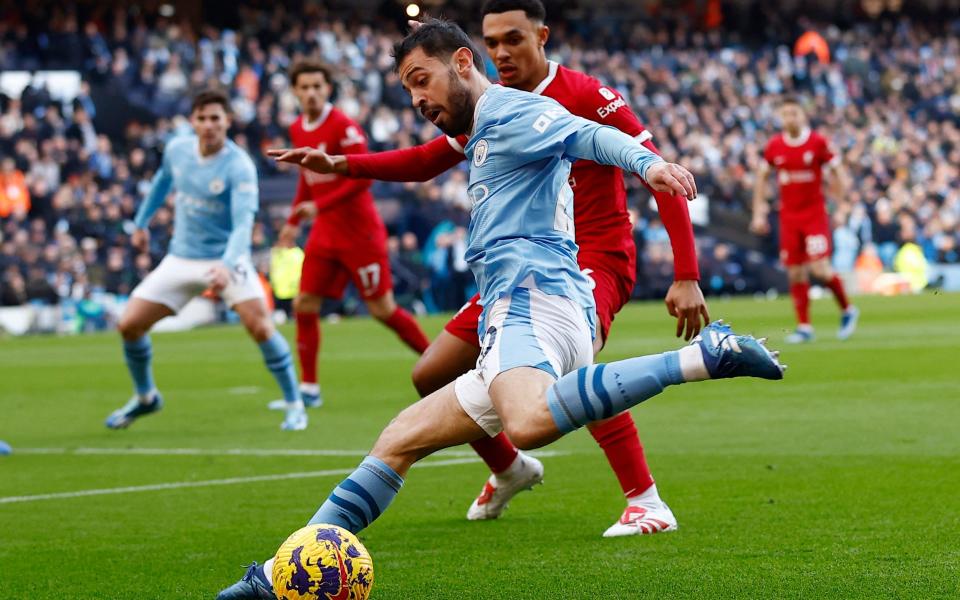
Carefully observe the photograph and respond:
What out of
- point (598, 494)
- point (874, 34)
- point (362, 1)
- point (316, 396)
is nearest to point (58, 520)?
point (598, 494)

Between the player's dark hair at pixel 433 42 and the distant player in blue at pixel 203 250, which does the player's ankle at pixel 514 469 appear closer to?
the player's dark hair at pixel 433 42

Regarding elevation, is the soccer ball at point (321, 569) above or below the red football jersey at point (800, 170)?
above

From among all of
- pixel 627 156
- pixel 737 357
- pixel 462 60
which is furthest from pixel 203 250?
pixel 737 357

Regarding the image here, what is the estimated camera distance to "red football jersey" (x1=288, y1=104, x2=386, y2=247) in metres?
12.1

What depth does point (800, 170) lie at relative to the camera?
17609 millimetres

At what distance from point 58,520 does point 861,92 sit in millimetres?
38931

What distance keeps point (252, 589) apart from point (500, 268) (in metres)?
1.31

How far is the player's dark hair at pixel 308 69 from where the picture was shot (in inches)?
464

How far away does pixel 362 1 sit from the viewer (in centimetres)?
4391

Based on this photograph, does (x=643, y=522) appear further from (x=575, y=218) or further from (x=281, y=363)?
(x=281, y=363)

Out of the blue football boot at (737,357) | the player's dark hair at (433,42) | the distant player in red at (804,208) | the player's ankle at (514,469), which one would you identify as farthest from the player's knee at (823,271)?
the blue football boot at (737,357)

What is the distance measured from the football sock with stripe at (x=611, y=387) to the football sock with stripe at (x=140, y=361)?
6621 millimetres

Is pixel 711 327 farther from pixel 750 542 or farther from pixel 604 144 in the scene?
pixel 750 542

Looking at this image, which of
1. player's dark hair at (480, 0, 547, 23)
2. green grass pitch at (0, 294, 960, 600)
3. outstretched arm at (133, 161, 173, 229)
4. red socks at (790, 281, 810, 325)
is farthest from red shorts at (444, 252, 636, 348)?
red socks at (790, 281, 810, 325)
